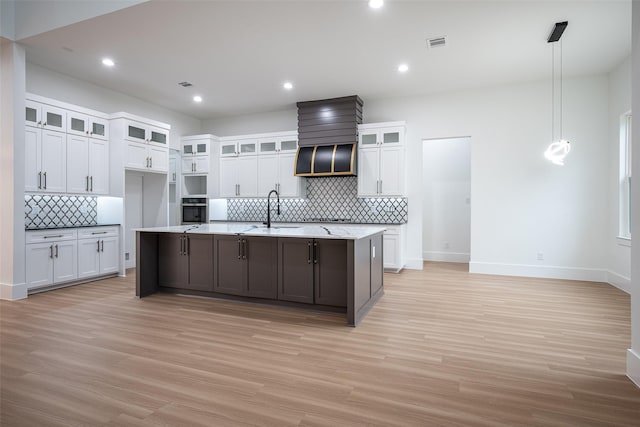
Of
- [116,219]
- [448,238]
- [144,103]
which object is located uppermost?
[144,103]

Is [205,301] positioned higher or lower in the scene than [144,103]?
lower

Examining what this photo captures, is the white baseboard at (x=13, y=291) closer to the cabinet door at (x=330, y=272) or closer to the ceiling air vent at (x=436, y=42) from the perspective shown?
the cabinet door at (x=330, y=272)

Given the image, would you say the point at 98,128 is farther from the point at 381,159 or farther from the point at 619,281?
the point at 619,281

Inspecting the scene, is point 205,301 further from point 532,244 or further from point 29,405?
point 532,244

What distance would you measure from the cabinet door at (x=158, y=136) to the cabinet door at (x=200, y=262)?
9.06ft

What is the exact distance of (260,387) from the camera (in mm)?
2184

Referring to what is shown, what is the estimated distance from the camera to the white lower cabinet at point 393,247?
5.96m

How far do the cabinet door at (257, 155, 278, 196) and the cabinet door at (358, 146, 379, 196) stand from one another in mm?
1728

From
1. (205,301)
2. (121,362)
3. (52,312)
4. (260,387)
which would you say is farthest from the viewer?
(205,301)

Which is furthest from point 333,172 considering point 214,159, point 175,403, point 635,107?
point 175,403

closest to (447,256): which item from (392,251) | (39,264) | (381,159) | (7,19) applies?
(392,251)

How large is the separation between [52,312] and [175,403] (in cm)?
273

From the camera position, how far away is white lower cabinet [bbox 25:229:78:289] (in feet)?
14.7

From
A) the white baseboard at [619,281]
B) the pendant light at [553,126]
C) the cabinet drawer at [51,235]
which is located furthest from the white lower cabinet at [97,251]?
the white baseboard at [619,281]
